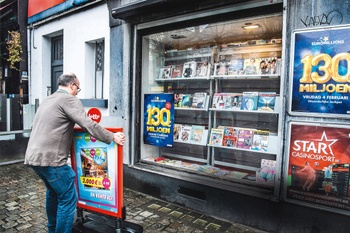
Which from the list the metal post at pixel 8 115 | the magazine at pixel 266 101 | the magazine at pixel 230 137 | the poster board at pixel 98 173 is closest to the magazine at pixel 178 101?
the magazine at pixel 230 137

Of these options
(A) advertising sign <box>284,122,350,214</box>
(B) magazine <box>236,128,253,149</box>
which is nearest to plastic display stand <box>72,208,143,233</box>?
(A) advertising sign <box>284,122,350,214</box>

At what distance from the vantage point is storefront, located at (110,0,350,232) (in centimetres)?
344

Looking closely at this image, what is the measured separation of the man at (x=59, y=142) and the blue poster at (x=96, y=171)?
0.99 feet

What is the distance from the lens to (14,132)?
7242mm

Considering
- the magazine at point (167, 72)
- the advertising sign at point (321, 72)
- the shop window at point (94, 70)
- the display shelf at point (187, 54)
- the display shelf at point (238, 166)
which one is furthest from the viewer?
the shop window at point (94, 70)

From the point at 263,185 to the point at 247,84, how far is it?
1906 mm

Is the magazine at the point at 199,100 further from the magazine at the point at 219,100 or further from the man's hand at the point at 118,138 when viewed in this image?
the man's hand at the point at 118,138

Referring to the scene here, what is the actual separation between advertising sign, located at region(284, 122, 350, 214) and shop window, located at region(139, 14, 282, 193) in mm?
637

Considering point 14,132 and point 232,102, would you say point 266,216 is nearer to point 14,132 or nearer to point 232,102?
point 232,102

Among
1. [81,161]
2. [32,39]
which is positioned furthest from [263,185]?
[32,39]

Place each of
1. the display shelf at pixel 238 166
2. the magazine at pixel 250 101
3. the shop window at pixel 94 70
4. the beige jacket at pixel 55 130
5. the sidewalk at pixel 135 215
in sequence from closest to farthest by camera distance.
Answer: the beige jacket at pixel 55 130 → the sidewalk at pixel 135 215 → the magazine at pixel 250 101 → the display shelf at pixel 238 166 → the shop window at pixel 94 70

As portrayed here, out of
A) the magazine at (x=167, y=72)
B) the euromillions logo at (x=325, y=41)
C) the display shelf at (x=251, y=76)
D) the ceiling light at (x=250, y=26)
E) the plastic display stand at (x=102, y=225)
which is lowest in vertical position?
the plastic display stand at (x=102, y=225)

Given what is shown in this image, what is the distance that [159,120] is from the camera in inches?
202

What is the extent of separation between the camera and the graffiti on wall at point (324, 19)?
3.13m
